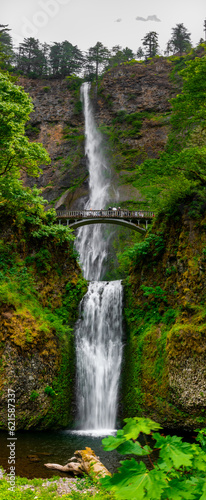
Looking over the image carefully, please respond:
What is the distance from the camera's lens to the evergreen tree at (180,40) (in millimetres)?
53594

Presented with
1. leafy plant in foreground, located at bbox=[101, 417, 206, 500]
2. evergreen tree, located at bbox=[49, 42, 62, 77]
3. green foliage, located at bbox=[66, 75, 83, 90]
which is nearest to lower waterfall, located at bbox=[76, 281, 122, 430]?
leafy plant in foreground, located at bbox=[101, 417, 206, 500]

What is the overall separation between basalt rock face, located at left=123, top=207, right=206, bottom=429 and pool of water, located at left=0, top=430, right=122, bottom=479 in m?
2.56

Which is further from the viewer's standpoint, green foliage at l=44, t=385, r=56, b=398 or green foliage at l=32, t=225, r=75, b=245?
green foliage at l=32, t=225, r=75, b=245

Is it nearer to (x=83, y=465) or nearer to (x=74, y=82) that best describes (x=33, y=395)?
(x=83, y=465)

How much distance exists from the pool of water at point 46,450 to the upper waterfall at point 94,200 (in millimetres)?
13381

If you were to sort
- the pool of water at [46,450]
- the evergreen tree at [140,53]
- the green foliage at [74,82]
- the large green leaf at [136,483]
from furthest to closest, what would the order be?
the evergreen tree at [140,53], the green foliage at [74,82], the pool of water at [46,450], the large green leaf at [136,483]

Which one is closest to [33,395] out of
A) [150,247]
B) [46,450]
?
[46,450]

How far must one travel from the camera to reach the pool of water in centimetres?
841

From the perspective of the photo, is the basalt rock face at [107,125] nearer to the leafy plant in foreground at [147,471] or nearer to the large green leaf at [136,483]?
the leafy plant in foreground at [147,471]

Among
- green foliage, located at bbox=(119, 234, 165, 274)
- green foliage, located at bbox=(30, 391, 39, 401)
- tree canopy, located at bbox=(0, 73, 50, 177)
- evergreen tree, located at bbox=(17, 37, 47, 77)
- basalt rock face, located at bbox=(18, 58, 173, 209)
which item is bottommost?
green foliage, located at bbox=(30, 391, 39, 401)

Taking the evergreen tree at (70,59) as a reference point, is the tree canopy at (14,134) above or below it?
below

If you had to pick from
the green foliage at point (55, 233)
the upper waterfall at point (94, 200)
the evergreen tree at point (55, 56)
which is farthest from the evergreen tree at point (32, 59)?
the green foliage at point (55, 233)

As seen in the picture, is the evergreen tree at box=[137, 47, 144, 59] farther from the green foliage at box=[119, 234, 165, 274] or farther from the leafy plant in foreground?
the leafy plant in foreground

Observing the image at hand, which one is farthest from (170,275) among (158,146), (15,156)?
(158,146)
